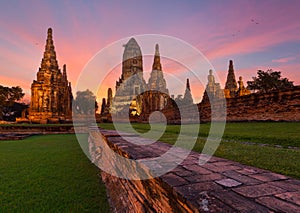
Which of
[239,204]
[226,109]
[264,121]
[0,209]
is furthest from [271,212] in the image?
[226,109]

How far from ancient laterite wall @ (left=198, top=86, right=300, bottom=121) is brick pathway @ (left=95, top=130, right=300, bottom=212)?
9186 millimetres

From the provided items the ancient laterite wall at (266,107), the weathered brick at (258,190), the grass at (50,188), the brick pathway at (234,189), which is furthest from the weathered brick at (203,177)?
the ancient laterite wall at (266,107)

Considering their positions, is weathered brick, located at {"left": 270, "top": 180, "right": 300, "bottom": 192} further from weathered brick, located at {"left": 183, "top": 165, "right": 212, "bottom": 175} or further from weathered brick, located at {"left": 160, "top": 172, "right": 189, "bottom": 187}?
weathered brick, located at {"left": 160, "top": 172, "right": 189, "bottom": 187}

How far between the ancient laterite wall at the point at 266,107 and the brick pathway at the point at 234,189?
9186mm

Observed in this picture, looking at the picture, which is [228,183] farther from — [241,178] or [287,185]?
[287,185]

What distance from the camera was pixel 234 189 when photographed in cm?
131

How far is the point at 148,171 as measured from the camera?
67.9 inches

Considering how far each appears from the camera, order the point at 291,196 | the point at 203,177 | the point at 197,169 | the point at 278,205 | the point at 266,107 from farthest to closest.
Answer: the point at 266,107, the point at 197,169, the point at 203,177, the point at 291,196, the point at 278,205

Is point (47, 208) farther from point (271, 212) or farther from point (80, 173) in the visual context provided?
point (271, 212)

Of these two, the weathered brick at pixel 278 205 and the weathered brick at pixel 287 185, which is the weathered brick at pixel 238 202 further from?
the weathered brick at pixel 287 185

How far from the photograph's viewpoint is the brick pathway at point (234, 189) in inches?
41.0

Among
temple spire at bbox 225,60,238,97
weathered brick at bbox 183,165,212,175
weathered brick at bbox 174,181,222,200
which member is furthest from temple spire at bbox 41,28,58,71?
weathered brick at bbox 174,181,222,200

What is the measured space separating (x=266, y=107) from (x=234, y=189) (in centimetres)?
1064

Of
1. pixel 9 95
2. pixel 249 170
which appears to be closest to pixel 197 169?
pixel 249 170
